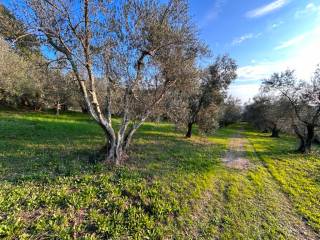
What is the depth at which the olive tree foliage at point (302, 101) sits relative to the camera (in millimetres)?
15867

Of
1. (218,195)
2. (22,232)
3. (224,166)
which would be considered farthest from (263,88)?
(22,232)

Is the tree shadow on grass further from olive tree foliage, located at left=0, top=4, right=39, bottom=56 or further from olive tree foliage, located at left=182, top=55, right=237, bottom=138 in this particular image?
olive tree foliage, located at left=182, top=55, right=237, bottom=138

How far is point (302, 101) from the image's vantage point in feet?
54.6

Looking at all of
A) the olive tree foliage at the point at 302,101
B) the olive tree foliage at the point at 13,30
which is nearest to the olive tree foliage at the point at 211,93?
the olive tree foliage at the point at 302,101

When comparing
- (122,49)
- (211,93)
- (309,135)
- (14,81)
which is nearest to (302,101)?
(309,135)

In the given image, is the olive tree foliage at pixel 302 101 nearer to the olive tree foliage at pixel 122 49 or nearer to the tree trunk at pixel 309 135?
the tree trunk at pixel 309 135

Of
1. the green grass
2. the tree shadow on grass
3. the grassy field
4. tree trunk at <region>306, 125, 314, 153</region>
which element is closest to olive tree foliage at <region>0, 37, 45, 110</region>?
the tree shadow on grass

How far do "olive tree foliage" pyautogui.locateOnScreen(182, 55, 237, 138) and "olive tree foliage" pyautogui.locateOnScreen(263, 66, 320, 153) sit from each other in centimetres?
392

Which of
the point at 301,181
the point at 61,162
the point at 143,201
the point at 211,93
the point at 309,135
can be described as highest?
the point at 211,93

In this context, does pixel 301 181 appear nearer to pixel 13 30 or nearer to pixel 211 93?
pixel 211 93

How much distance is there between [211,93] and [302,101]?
840cm

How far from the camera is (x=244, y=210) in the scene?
244 inches

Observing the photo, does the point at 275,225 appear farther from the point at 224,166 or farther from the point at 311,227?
the point at 224,166

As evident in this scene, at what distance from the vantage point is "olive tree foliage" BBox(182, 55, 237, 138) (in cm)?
1862
